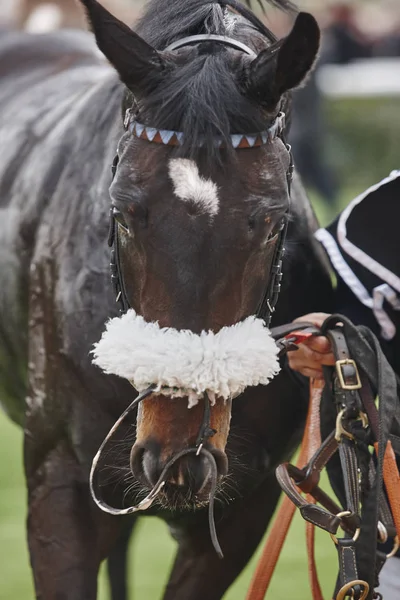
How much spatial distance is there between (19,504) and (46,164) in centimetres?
246

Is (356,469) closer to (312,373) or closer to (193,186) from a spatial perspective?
(312,373)

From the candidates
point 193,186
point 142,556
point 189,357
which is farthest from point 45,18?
point 189,357

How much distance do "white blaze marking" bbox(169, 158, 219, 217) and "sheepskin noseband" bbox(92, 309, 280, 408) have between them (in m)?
0.28

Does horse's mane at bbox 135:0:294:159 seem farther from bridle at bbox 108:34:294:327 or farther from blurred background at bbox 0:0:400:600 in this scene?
A: blurred background at bbox 0:0:400:600

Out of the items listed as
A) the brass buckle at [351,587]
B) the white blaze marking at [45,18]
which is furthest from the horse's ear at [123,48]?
the white blaze marking at [45,18]

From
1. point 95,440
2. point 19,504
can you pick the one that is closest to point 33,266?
point 95,440

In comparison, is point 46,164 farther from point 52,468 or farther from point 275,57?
point 275,57

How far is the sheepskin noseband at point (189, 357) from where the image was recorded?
232cm

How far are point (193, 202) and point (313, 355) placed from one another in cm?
72

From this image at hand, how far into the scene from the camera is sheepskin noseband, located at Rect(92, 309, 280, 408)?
2.32 meters

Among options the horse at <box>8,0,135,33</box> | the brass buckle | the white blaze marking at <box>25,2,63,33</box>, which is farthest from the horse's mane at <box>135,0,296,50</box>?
the white blaze marking at <box>25,2,63,33</box>

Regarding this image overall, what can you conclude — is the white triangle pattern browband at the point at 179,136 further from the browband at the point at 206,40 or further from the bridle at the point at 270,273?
the browband at the point at 206,40

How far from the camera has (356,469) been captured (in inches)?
105

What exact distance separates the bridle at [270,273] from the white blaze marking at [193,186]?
61mm
